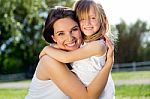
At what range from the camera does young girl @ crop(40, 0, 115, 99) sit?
3779mm

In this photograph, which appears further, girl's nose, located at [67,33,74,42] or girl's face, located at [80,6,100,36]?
girl's face, located at [80,6,100,36]

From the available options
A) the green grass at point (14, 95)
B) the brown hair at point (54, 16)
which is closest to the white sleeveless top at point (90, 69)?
the brown hair at point (54, 16)

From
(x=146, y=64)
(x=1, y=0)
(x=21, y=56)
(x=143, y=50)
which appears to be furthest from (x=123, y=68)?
(x=1, y=0)

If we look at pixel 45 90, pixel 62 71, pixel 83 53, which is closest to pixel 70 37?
pixel 83 53

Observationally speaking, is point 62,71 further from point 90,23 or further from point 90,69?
point 90,23

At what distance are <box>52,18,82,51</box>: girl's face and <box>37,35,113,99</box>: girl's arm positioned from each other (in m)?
0.19

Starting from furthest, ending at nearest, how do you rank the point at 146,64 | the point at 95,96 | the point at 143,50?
the point at 143,50 → the point at 146,64 → the point at 95,96

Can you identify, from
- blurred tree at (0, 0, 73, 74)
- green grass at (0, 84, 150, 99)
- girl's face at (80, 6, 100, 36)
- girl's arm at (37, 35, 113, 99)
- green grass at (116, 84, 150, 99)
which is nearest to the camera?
girl's arm at (37, 35, 113, 99)

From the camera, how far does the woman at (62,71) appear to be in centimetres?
373

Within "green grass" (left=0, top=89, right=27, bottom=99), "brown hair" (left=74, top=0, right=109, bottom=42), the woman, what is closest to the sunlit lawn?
"green grass" (left=0, top=89, right=27, bottom=99)

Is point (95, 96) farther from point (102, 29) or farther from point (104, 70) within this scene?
point (102, 29)

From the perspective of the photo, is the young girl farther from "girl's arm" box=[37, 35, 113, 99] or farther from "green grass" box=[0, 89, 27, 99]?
"green grass" box=[0, 89, 27, 99]

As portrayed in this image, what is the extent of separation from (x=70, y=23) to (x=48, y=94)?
25.9 inches

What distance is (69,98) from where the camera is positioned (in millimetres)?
3859
